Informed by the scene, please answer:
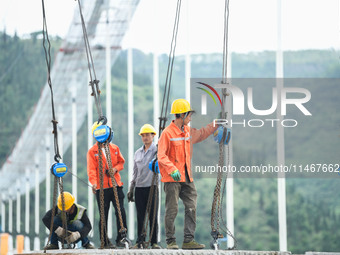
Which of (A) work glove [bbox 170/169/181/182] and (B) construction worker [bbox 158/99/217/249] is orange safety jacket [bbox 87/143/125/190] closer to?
(B) construction worker [bbox 158/99/217/249]

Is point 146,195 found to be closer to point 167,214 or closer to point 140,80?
point 167,214

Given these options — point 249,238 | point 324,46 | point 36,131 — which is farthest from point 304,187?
point 36,131

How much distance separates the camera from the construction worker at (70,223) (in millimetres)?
9031

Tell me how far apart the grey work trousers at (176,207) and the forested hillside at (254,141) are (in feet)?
116

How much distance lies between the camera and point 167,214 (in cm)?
825

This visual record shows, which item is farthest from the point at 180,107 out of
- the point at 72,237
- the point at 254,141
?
the point at 254,141

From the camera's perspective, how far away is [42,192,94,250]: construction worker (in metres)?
9.03

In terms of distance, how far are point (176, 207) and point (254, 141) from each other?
5009cm

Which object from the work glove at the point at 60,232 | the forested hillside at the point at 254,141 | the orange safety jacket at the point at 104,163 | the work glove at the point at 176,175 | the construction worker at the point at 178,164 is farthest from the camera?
the forested hillside at the point at 254,141

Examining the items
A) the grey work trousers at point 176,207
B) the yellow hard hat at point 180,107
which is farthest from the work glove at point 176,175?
the yellow hard hat at point 180,107

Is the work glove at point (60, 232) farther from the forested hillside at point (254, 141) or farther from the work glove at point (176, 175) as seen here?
the forested hillside at point (254, 141)

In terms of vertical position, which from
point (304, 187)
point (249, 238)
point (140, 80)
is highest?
point (140, 80)

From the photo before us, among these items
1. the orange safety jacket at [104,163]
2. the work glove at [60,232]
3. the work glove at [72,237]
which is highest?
the orange safety jacket at [104,163]

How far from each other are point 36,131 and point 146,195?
2767 cm
